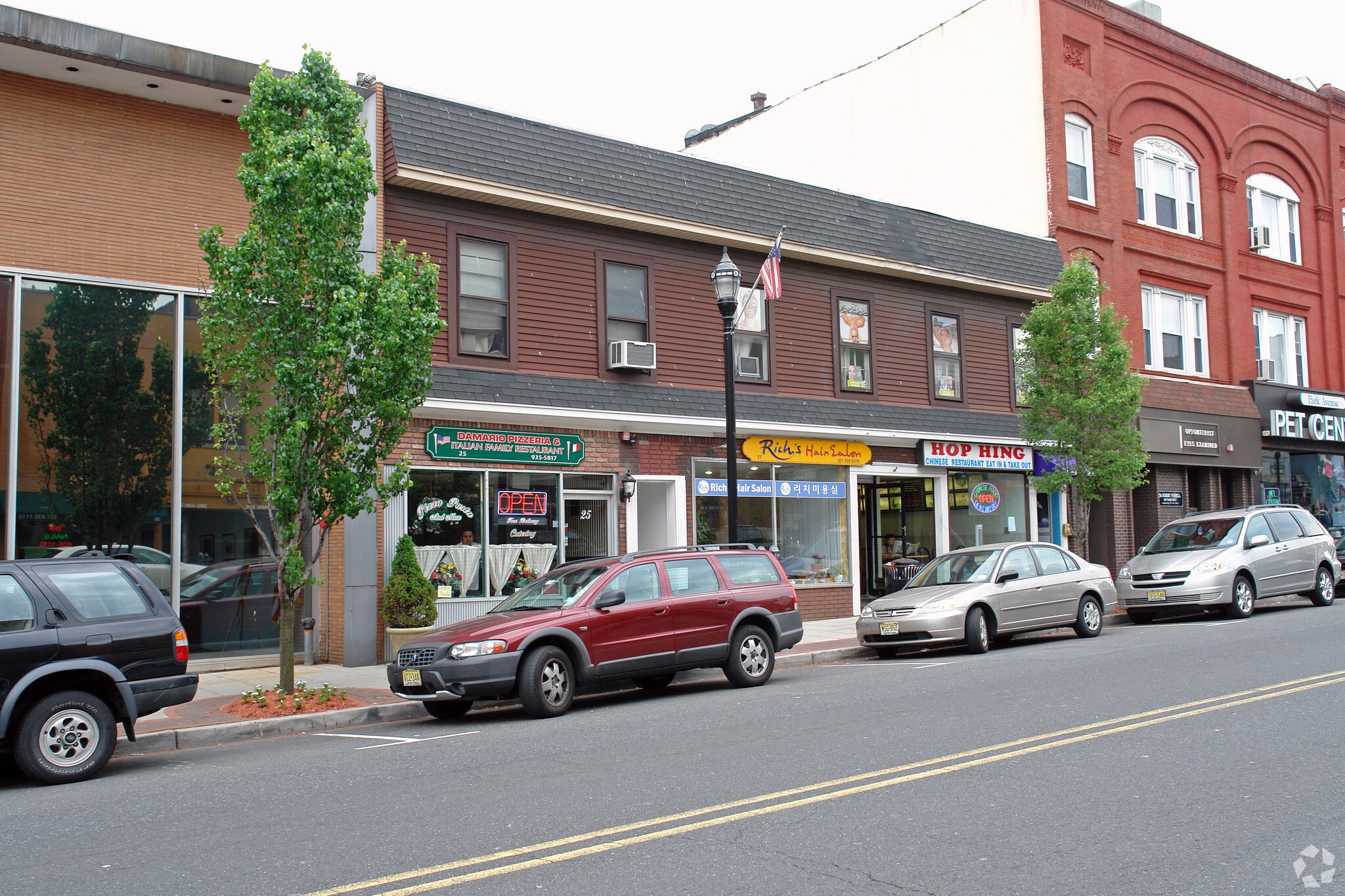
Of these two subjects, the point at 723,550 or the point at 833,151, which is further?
the point at 833,151

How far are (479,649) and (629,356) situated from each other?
752cm

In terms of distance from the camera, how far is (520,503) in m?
16.0

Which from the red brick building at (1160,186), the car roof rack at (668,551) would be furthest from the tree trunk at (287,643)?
the red brick building at (1160,186)

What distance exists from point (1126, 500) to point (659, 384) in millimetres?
13039

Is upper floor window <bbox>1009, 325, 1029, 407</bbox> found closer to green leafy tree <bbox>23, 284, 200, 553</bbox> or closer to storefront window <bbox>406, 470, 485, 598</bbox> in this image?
storefront window <bbox>406, 470, 485, 598</bbox>

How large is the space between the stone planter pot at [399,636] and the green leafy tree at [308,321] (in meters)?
2.32

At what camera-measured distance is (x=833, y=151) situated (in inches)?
1198

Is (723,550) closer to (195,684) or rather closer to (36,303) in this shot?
(195,684)

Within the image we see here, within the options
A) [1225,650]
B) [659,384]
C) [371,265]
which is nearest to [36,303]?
[371,265]

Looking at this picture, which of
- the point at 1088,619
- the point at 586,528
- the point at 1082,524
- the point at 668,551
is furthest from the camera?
the point at 1082,524

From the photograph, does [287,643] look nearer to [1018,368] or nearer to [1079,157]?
[1018,368]

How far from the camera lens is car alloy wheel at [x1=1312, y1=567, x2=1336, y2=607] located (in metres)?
19.1

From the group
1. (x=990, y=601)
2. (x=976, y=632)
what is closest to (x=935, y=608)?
(x=976, y=632)

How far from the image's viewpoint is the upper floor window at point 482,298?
15789mm
